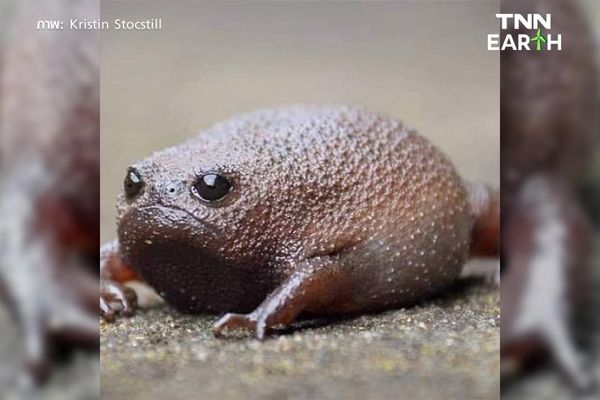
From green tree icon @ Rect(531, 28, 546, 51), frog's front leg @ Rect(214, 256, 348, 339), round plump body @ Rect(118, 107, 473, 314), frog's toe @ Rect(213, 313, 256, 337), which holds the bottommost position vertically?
→ frog's toe @ Rect(213, 313, 256, 337)

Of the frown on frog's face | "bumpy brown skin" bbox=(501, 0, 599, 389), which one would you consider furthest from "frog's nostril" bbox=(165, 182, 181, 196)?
"bumpy brown skin" bbox=(501, 0, 599, 389)

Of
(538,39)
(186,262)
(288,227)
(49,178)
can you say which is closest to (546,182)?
(538,39)

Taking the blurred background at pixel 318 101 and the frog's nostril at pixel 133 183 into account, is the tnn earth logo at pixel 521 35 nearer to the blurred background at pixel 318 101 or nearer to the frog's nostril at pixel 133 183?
the blurred background at pixel 318 101

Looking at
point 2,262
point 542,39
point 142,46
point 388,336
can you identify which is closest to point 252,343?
point 388,336

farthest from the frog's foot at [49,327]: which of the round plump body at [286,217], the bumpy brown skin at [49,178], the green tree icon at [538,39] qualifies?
the green tree icon at [538,39]

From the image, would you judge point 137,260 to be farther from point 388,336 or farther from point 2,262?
point 388,336

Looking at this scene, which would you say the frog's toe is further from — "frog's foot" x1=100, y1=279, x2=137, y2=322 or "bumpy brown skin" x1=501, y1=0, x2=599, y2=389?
"bumpy brown skin" x1=501, y1=0, x2=599, y2=389

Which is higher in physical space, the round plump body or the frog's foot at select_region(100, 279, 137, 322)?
the round plump body
